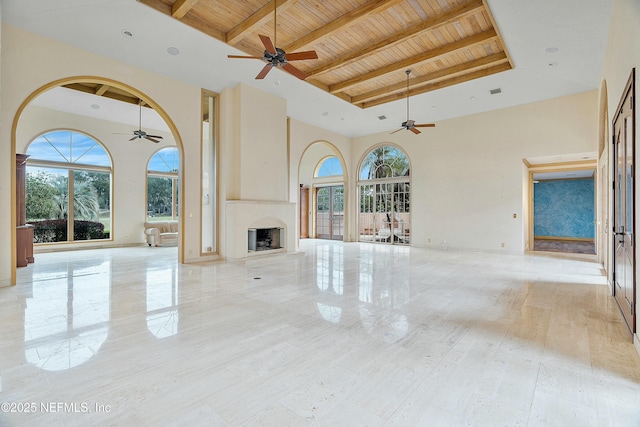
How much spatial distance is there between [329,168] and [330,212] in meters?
1.81

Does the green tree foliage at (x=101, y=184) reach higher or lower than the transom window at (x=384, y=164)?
lower

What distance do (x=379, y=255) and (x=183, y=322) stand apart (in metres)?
5.71

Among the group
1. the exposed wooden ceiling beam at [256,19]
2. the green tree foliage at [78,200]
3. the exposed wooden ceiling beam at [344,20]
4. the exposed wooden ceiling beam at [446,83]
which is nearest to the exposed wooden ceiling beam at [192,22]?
the exposed wooden ceiling beam at [256,19]

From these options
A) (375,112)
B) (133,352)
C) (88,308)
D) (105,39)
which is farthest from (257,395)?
(375,112)

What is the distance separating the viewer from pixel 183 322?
124 inches

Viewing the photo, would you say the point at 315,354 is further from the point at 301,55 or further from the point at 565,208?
the point at 565,208

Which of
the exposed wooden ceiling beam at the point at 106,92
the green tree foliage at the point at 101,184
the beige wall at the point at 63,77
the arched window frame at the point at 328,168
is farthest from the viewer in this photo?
the arched window frame at the point at 328,168

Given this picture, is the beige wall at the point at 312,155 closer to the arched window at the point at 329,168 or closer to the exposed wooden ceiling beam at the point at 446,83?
the arched window at the point at 329,168

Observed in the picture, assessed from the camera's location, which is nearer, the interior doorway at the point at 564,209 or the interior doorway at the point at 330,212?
the interior doorway at the point at 564,209

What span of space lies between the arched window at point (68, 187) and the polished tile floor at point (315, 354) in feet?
16.4

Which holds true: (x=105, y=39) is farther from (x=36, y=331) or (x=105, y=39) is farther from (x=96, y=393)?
(x=96, y=393)

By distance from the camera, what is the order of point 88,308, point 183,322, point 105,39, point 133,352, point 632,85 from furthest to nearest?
point 105,39 < point 88,308 < point 183,322 < point 632,85 < point 133,352

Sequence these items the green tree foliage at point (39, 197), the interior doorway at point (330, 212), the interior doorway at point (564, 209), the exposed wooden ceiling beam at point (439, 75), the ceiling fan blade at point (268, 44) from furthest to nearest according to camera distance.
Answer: the interior doorway at point (330, 212) < the interior doorway at point (564, 209) < the green tree foliage at point (39, 197) < the exposed wooden ceiling beam at point (439, 75) < the ceiling fan blade at point (268, 44)

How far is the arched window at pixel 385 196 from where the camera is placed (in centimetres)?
1040
